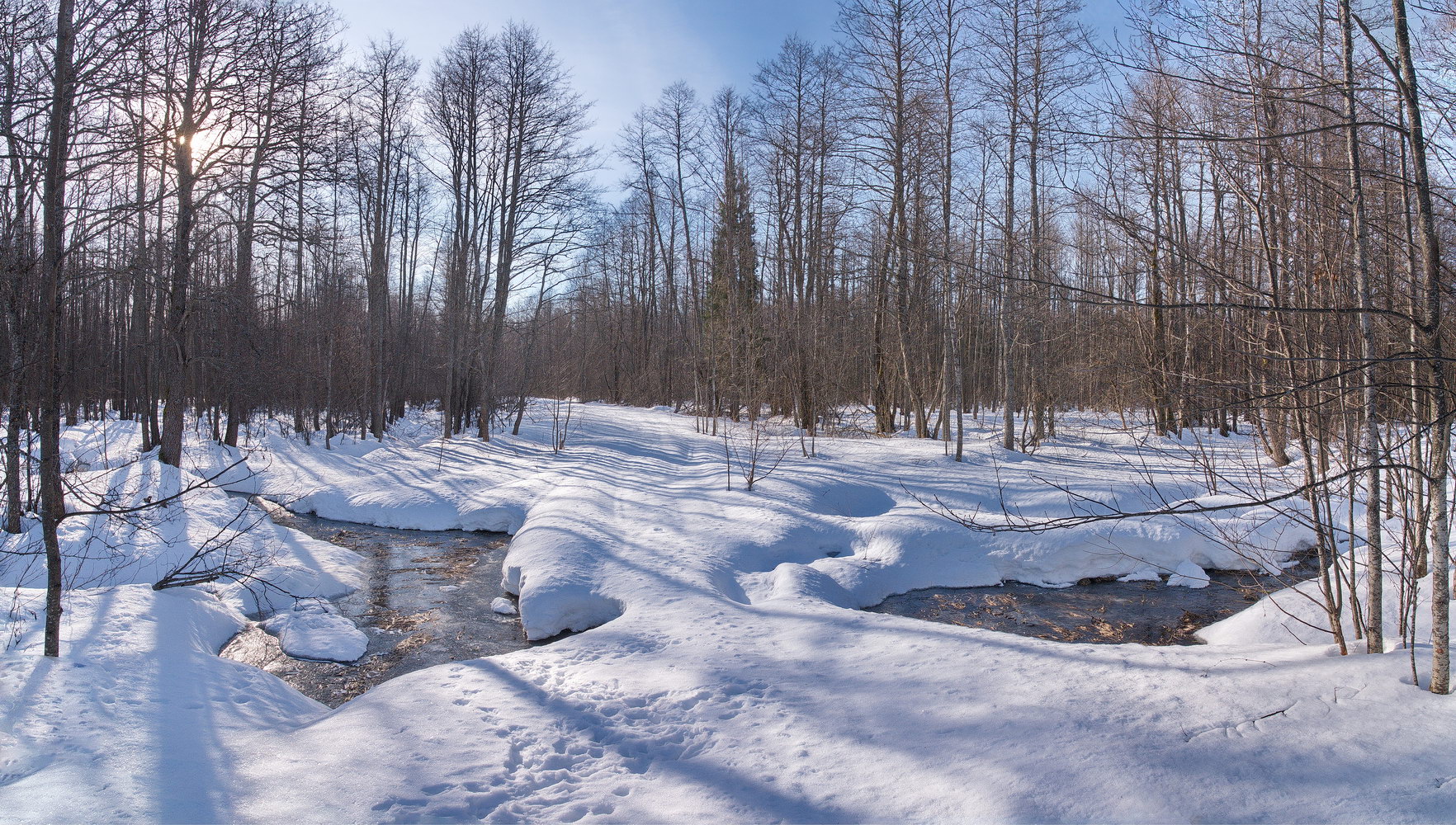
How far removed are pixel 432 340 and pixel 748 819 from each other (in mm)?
36185

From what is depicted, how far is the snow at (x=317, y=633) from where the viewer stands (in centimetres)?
612

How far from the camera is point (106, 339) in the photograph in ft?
70.0

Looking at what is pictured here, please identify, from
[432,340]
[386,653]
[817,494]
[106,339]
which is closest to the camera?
[386,653]

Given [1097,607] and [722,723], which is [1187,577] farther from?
[722,723]

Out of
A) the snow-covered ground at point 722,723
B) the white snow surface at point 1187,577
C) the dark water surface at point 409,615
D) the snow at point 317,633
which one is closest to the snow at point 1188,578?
the white snow surface at point 1187,577

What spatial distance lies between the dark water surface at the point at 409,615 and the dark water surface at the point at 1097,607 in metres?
4.10

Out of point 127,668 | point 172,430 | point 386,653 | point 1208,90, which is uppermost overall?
point 1208,90

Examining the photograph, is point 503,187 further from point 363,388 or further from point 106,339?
point 106,339

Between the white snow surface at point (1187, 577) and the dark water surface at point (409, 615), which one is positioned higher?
the white snow surface at point (1187, 577)

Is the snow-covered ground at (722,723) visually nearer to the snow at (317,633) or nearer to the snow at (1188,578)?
the snow at (317,633)

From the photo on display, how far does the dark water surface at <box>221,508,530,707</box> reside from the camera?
580 centimetres

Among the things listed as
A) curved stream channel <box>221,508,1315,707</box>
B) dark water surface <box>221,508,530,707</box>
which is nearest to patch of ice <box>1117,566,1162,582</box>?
curved stream channel <box>221,508,1315,707</box>

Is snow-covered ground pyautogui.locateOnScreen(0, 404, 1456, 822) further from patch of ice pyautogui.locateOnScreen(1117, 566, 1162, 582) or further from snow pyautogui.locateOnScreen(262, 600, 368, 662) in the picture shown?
patch of ice pyautogui.locateOnScreen(1117, 566, 1162, 582)

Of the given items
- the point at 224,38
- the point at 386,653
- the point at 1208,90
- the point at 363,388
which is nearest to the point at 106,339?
the point at 363,388
